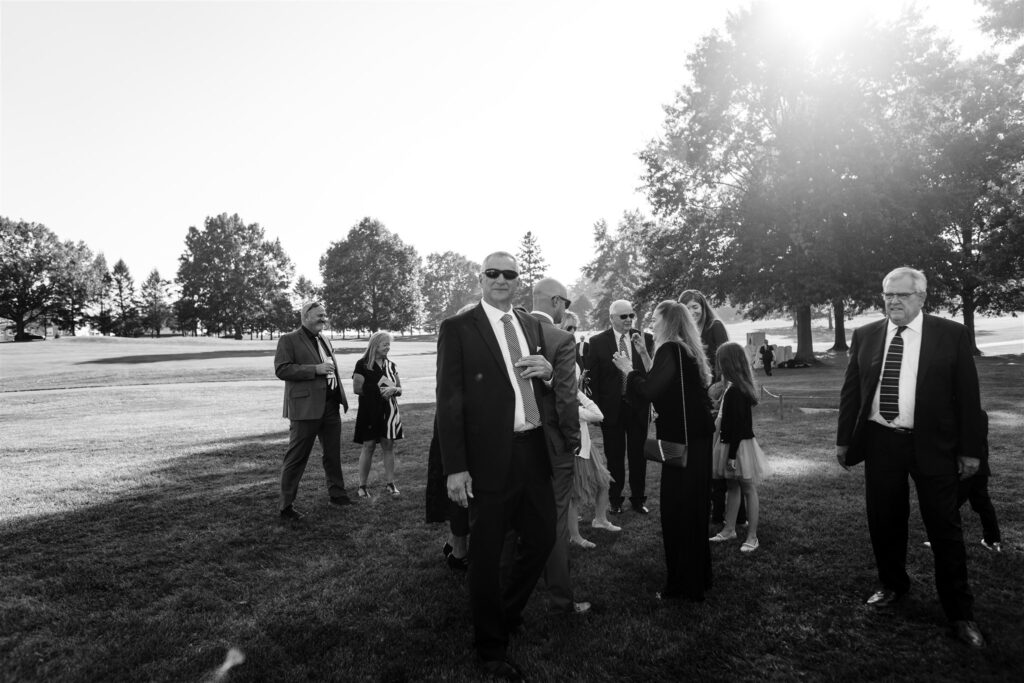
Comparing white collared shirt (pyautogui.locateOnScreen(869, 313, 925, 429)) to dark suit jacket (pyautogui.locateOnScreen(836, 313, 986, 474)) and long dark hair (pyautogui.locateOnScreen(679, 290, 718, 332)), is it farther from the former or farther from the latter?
long dark hair (pyautogui.locateOnScreen(679, 290, 718, 332))

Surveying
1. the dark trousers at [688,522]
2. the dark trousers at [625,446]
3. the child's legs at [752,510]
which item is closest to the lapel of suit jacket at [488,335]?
the dark trousers at [688,522]

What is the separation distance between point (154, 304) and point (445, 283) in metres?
50.3

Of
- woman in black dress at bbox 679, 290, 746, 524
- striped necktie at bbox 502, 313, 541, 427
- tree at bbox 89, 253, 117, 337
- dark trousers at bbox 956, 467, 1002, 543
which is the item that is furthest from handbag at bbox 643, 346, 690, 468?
tree at bbox 89, 253, 117, 337

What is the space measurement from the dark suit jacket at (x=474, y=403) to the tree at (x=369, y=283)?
234 ft

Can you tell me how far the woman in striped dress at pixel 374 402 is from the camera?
7359 mm

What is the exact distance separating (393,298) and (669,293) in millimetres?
49114

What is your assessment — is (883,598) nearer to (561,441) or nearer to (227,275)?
(561,441)

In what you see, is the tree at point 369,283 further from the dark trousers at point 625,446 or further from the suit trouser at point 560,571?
the suit trouser at point 560,571

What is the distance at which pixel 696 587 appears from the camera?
4.31m

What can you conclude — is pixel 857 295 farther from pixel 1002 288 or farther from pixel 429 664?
pixel 429 664

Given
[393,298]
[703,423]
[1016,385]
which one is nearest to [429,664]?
[703,423]

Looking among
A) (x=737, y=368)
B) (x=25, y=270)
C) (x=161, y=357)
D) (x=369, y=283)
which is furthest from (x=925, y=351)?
(x=25, y=270)

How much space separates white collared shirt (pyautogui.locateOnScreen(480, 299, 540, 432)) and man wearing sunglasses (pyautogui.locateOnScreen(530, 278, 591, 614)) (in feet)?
0.58

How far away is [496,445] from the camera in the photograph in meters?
3.55
